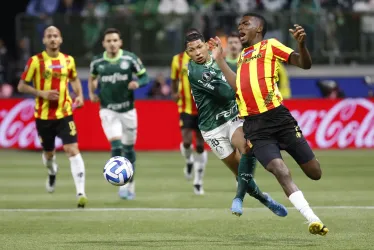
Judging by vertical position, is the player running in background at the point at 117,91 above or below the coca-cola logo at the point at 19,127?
above

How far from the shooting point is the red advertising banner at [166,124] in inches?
877

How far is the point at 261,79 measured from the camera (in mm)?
10172

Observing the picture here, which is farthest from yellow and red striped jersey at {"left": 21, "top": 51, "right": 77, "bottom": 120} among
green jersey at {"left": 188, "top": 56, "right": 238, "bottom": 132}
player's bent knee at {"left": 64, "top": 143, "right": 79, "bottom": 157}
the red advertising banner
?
the red advertising banner

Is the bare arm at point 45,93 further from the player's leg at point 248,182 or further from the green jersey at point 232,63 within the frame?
the player's leg at point 248,182

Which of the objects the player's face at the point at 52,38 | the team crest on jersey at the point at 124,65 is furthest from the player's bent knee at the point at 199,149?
the player's face at the point at 52,38

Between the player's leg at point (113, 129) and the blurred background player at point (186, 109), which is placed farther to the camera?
the blurred background player at point (186, 109)

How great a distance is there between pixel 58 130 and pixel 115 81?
1.32 meters

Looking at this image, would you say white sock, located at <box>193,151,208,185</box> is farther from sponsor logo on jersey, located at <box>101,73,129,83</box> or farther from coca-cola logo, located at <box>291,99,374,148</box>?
coca-cola logo, located at <box>291,99,374,148</box>

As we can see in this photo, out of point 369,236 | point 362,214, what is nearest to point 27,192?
point 362,214

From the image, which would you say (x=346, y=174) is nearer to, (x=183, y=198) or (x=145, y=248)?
(x=183, y=198)

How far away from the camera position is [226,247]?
31.7 ft

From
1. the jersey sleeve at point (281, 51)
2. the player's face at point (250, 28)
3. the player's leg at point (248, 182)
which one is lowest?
the player's leg at point (248, 182)

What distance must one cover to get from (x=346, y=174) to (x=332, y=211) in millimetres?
5377

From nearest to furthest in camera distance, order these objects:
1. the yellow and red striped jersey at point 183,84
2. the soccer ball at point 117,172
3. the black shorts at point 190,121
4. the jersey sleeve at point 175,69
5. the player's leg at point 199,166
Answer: the soccer ball at point 117,172
the player's leg at point 199,166
the black shorts at point 190,121
the yellow and red striped jersey at point 183,84
the jersey sleeve at point 175,69
